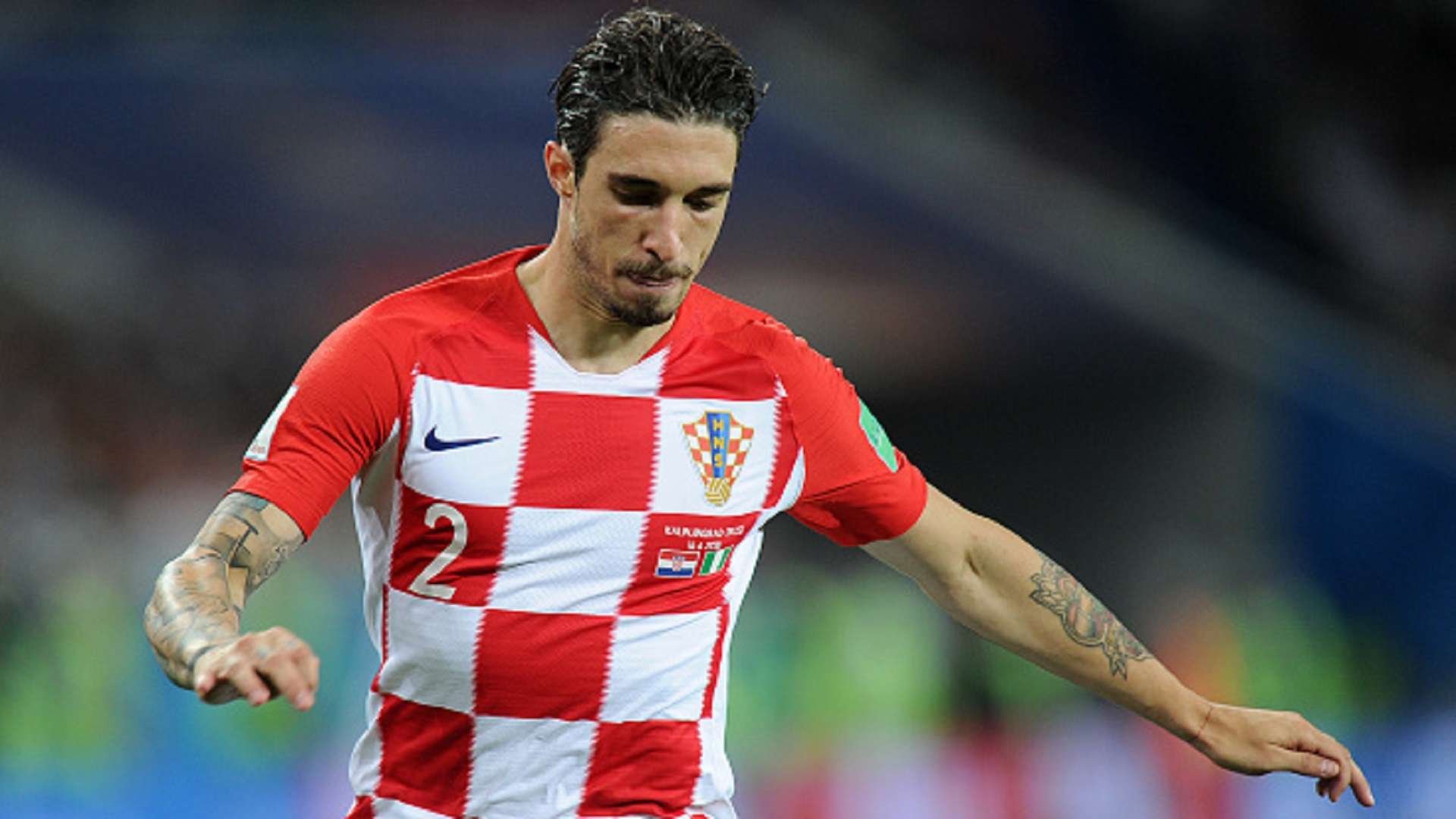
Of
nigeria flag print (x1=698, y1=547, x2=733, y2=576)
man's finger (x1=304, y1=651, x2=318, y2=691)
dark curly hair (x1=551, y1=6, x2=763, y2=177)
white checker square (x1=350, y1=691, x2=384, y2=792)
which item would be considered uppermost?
dark curly hair (x1=551, y1=6, x2=763, y2=177)

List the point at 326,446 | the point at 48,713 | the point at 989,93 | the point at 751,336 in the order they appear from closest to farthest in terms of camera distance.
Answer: the point at 326,446, the point at 751,336, the point at 48,713, the point at 989,93

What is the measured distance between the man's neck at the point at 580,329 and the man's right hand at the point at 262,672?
2.54 feet

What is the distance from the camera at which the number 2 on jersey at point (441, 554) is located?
211 centimetres

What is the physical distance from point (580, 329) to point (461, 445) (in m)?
0.24

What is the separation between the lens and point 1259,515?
4.44m

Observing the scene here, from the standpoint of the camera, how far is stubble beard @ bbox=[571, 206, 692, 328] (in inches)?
84.0

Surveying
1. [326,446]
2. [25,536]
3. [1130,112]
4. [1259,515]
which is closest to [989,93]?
[1130,112]

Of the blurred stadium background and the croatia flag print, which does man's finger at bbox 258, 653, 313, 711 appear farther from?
the blurred stadium background

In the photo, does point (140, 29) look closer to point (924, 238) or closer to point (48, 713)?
point (48, 713)

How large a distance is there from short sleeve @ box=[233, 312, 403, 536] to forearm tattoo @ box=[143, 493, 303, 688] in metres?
0.04

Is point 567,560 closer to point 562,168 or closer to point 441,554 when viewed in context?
point 441,554

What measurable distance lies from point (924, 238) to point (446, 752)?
2.78 m

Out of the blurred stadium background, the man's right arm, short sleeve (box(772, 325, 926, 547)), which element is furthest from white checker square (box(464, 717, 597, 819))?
the blurred stadium background

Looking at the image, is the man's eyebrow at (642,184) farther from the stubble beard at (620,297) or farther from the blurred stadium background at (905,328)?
the blurred stadium background at (905,328)
